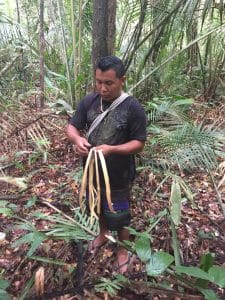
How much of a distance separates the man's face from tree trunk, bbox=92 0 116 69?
1029 mm

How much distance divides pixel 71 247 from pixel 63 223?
209mm

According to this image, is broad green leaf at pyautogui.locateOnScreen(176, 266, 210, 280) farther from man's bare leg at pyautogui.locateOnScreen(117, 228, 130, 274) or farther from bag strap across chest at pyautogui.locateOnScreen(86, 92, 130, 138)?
bag strap across chest at pyautogui.locateOnScreen(86, 92, 130, 138)

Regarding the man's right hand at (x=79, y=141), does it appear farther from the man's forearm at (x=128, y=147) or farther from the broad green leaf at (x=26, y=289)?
the broad green leaf at (x=26, y=289)

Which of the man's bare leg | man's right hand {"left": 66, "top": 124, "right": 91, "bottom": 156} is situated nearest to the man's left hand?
man's right hand {"left": 66, "top": 124, "right": 91, "bottom": 156}

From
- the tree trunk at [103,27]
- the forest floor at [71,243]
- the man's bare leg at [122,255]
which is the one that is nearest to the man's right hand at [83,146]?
the forest floor at [71,243]

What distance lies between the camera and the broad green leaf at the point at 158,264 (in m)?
1.82

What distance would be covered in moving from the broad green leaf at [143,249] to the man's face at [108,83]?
2.68 ft

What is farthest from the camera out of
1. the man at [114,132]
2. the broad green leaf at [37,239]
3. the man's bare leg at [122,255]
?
the man's bare leg at [122,255]

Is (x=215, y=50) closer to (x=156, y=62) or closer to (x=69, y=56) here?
(x=156, y=62)

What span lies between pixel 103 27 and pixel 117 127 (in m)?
1.18

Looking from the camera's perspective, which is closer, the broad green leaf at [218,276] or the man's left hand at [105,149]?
the broad green leaf at [218,276]

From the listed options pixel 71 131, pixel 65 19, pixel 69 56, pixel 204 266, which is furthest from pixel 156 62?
pixel 204 266

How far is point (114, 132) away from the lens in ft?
7.27

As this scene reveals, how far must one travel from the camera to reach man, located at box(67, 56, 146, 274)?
210cm
